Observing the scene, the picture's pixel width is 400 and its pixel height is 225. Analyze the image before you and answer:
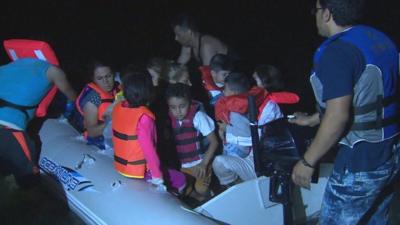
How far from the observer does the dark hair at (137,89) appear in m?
2.62

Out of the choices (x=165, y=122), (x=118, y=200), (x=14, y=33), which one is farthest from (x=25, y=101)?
(x=14, y=33)

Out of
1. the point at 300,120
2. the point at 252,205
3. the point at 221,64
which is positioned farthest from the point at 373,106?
the point at 221,64

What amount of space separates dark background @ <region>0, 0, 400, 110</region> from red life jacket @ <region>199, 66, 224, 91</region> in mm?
3753

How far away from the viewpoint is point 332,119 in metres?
1.86

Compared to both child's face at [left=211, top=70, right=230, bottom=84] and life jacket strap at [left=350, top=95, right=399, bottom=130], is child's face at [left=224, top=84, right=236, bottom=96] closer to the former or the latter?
child's face at [left=211, top=70, right=230, bottom=84]

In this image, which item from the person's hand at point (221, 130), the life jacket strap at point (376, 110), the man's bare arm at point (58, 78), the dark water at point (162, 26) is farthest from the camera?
the dark water at point (162, 26)

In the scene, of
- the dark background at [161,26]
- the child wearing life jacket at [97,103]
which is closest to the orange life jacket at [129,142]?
the child wearing life jacket at [97,103]

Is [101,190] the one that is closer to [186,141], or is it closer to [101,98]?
[186,141]

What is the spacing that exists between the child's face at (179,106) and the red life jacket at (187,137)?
0.15 ft

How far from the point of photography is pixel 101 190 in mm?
2678

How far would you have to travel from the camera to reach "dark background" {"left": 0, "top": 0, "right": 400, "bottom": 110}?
28.1 feet

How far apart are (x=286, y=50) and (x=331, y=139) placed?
7048 mm

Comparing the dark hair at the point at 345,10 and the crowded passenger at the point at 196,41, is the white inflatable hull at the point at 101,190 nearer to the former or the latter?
the dark hair at the point at 345,10

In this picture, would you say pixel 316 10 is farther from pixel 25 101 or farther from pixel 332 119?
pixel 25 101
